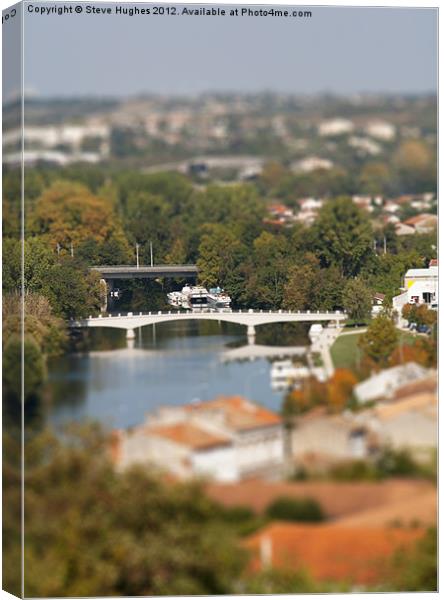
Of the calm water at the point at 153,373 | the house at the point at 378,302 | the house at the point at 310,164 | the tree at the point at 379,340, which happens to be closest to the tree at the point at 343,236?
the house at the point at 310,164

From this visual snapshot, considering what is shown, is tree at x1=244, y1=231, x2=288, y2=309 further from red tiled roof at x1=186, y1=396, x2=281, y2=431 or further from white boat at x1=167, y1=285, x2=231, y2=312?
red tiled roof at x1=186, y1=396, x2=281, y2=431

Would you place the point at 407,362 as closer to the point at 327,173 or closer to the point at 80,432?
the point at 80,432

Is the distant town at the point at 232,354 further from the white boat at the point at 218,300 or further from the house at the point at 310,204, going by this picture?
the house at the point at 310,204

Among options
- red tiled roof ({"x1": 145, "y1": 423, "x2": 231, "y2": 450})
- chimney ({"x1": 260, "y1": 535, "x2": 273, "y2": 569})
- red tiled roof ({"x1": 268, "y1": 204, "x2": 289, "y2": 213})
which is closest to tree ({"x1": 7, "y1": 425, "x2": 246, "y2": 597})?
chimney ({"x1": 260, "y1": 535, "x2": 273, "y2": 569})

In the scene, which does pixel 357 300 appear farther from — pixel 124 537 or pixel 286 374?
pixel 124 537

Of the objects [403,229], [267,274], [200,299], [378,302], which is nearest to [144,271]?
[200,299]
